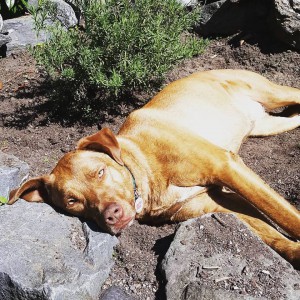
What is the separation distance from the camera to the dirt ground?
4.29 metres

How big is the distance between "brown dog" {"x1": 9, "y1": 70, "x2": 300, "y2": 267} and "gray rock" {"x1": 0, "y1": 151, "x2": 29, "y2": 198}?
33cm

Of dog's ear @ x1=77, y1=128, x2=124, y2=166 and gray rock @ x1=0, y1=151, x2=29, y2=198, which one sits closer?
dog's ear @ x1=77, y1=128, x2=124, y2=166

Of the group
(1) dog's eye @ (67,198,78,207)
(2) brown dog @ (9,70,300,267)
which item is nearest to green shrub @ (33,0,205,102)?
(2) brown dog @ (9,70,300,267)

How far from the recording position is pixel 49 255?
406 centimetres

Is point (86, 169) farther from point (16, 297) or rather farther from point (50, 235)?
point (16, 297)

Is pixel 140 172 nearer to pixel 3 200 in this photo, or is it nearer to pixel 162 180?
pixel 162 180

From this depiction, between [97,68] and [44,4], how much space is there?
97cm

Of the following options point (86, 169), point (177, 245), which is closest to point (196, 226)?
point (177, 245)

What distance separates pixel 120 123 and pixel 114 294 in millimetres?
2597

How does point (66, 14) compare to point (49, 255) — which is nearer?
point (49, 255)

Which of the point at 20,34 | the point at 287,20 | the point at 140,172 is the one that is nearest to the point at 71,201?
the point at 140,172

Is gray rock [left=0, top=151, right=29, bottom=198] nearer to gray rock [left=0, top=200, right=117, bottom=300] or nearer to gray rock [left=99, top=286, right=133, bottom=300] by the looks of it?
gray rock [left=0, top=200, right=117, bottom=300]

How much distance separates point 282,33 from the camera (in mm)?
6852

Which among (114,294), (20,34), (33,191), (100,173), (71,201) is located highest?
(100,173)
